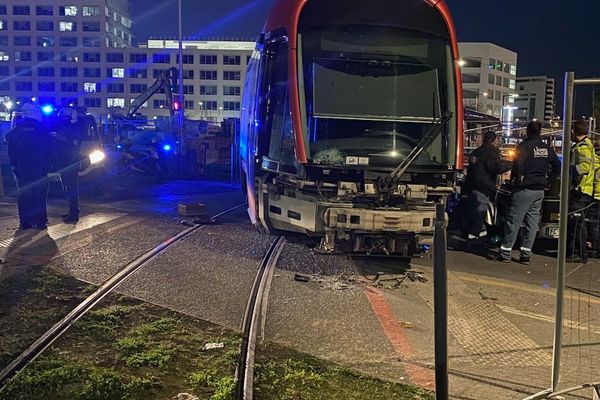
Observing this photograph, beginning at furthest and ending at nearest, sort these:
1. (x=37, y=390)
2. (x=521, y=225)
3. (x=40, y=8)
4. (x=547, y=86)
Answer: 1. (x=40, y=8)
2. (x=547, y=86)
3. (x=521, y=225)
4. (x=37, y=390)

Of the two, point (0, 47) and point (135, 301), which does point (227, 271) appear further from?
point (0, 47)

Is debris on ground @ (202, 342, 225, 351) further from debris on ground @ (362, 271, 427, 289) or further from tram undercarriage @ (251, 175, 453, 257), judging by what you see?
debris on ground @ (362, 271, 427, 289)

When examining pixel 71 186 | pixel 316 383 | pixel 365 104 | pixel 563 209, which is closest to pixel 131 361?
pixel 316 383

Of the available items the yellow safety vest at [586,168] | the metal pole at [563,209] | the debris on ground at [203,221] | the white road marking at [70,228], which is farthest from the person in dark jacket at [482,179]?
the white road marking at [70,228]

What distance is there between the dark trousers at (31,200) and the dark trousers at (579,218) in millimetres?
8635

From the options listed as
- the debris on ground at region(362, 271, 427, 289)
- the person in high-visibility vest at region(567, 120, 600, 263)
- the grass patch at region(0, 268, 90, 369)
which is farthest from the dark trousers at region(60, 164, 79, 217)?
the person in high-visibility vest at region(567, 120, 600, 263)

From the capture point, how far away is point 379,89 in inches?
284

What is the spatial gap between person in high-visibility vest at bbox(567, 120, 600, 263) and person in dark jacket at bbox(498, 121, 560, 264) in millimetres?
325

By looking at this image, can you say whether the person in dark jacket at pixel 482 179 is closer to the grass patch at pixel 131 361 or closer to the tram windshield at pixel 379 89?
the tram windshield at pixel 379 89

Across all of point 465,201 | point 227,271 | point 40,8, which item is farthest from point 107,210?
point 40,8

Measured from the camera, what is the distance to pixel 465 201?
373 inches

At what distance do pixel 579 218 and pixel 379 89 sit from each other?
12.3 feet

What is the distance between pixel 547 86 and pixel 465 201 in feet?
225

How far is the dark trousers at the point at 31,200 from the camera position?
959cm
